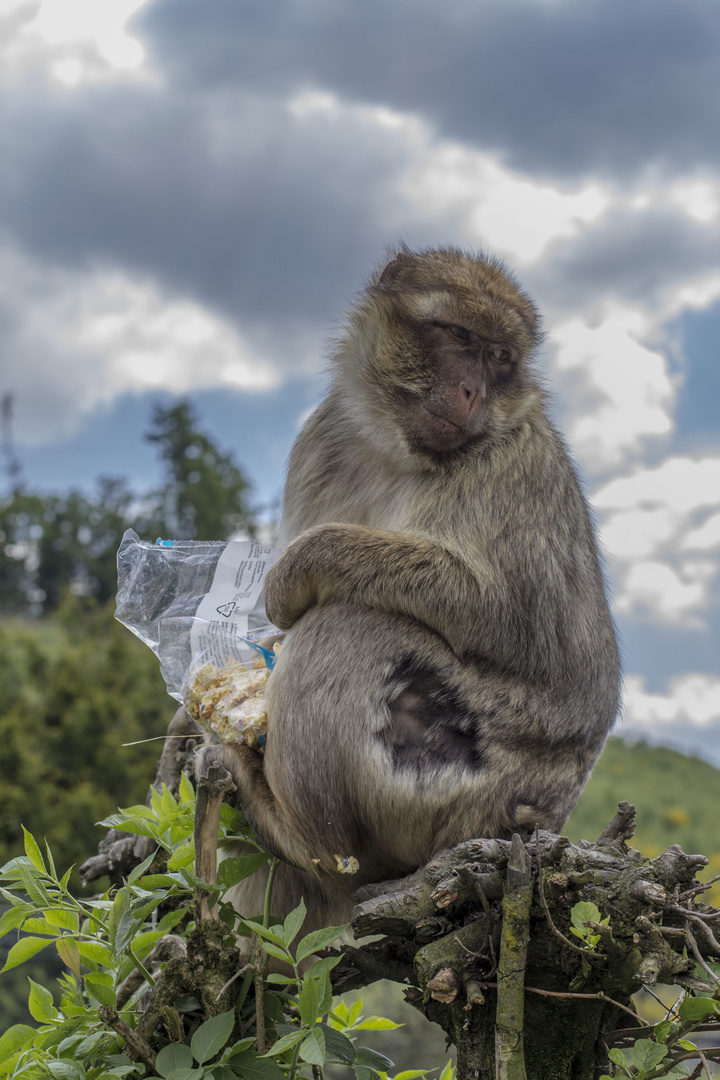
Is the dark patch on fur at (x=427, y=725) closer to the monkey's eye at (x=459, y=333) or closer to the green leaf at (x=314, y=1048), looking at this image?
the green leaf at (x=314, y=1048)

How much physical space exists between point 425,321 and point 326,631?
1.14 meters

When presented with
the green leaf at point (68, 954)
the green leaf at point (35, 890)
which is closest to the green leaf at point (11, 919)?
the green leaf at point (35, 890)

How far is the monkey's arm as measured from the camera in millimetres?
2727

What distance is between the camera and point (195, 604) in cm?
339

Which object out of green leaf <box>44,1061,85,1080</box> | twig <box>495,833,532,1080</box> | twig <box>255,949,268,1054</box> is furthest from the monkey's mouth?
green leaf <box>44,1061,85,1080</box>

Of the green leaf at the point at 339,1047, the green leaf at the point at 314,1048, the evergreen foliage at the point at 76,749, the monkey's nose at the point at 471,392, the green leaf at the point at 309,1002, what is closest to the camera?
the green leaf at the point at 314,1048

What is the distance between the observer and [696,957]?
2.10m

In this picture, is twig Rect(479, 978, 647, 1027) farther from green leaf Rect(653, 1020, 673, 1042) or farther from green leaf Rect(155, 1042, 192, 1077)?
green leaf Rect(155, 1042, 192, 1077)

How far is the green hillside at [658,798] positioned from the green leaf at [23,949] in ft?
46.0

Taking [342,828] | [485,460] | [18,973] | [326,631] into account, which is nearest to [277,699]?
[326,631]

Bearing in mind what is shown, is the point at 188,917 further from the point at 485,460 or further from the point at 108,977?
the point at 485,460

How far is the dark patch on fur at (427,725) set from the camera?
2.62 m

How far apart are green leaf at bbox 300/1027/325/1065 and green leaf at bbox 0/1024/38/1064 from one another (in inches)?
33.3

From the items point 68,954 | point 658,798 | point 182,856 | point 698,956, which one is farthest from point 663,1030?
point 658,798
